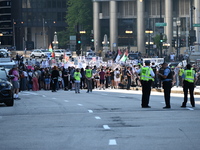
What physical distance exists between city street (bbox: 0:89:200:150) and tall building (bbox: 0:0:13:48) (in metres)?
168

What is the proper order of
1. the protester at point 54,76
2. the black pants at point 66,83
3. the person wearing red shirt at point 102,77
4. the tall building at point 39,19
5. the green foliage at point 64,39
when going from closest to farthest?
the protester at point 54,76, the person wearing red shirt at point 102,77, the black pants at point 66,83, the green foliage at point 64,39, the tall building at point 39,19

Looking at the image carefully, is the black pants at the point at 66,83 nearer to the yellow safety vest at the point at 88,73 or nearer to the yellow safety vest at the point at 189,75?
the yellow safety vest at the point at 88,73

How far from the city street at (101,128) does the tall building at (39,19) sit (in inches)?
5796

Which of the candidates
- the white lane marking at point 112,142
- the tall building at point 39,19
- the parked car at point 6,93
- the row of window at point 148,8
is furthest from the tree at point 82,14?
the white lane marking at point 112,142

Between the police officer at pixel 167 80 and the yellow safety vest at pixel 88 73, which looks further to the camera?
the yellow safety vest at pixel 88 73

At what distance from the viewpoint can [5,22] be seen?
19462cm

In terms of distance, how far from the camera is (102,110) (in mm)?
24062

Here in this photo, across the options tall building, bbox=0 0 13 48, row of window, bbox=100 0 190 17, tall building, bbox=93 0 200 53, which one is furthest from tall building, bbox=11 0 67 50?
row of window, bbox=100 0 190 17

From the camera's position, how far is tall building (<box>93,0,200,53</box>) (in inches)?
4973

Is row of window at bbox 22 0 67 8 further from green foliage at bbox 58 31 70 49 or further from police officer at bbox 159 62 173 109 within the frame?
police officer at bbox 159 62 173 109

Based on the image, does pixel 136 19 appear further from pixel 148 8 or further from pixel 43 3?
pixel 43 3

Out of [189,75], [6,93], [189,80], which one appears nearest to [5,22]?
[6,93]

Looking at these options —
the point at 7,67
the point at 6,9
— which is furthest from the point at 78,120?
the point at 6,9

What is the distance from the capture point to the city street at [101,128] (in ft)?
46.5
